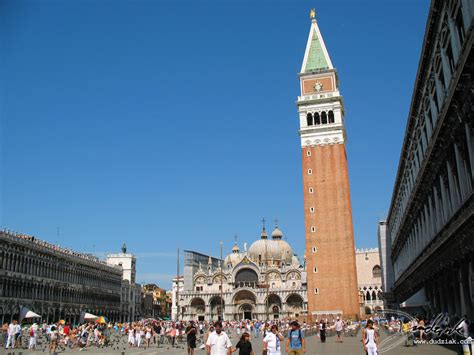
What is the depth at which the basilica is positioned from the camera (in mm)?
84812

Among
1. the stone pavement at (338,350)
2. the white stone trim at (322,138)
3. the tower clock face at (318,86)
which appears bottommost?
the stone pavement at (338,350)

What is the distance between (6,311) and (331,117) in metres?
47.8

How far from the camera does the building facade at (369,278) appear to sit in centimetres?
9075

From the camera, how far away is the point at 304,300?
273ft

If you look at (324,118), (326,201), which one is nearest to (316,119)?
(324,118)

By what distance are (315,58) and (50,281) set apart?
48608 millimetres

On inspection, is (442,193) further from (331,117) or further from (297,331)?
(331,117)

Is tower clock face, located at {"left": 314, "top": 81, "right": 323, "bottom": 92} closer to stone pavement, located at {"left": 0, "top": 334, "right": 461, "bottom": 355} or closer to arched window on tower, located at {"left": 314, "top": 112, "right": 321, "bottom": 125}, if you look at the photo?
arched window on tower, located at {"left": 314, "top": 112, "right": 321, "bottom": 125}

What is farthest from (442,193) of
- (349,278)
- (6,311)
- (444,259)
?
(6,311)

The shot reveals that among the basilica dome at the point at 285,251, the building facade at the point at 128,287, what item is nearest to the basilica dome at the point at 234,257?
the basilica dome at the point at 285,251

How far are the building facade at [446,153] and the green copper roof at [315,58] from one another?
138ft

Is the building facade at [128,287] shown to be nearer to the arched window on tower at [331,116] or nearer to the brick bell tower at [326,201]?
the brick bell tower at [326,201]

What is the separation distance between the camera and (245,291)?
88438mm

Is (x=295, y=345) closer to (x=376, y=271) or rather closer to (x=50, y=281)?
(x=50, y=281)
